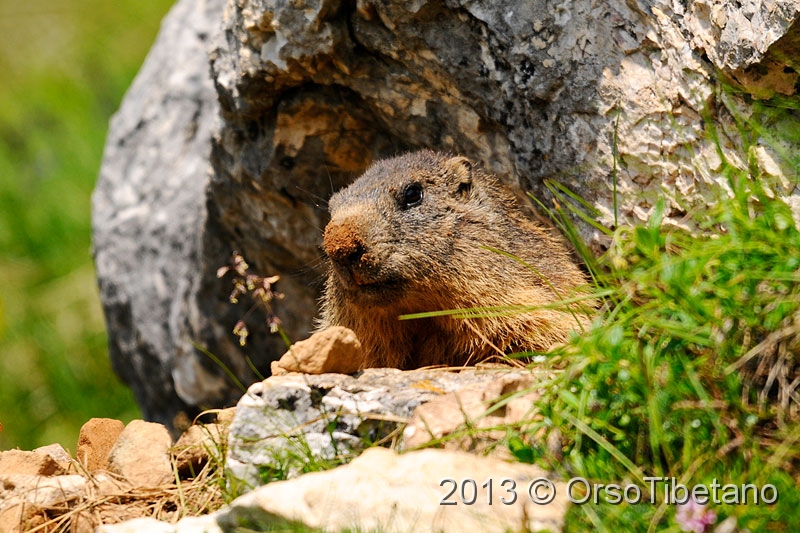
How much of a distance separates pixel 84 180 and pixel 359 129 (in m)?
6.03

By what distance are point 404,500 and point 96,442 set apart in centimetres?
221

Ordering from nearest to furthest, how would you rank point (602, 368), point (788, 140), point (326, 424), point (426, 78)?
point (602, 368) < point (326, 424) < point (788, 140) < point (426, 78)

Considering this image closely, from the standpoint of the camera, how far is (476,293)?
16.1 feet

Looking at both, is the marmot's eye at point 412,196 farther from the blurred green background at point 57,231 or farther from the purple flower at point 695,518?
the blurred green background at point 57,231

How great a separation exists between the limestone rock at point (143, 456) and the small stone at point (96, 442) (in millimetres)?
151

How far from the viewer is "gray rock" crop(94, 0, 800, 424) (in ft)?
14.8

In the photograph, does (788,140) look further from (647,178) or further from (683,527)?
(683,527)

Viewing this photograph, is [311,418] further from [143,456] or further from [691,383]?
[691,383]

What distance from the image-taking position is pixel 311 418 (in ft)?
12.2

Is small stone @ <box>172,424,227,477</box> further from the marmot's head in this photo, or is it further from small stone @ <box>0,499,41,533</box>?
the marmot's head

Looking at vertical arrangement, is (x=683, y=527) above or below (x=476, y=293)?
below

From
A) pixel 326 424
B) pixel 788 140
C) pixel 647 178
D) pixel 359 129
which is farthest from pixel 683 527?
pixel 359 129

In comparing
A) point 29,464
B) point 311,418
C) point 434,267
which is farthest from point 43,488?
point 434,267

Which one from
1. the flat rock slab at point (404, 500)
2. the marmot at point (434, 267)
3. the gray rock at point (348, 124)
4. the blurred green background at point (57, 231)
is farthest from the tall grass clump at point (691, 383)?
the blurred green background at point (57, 231)
